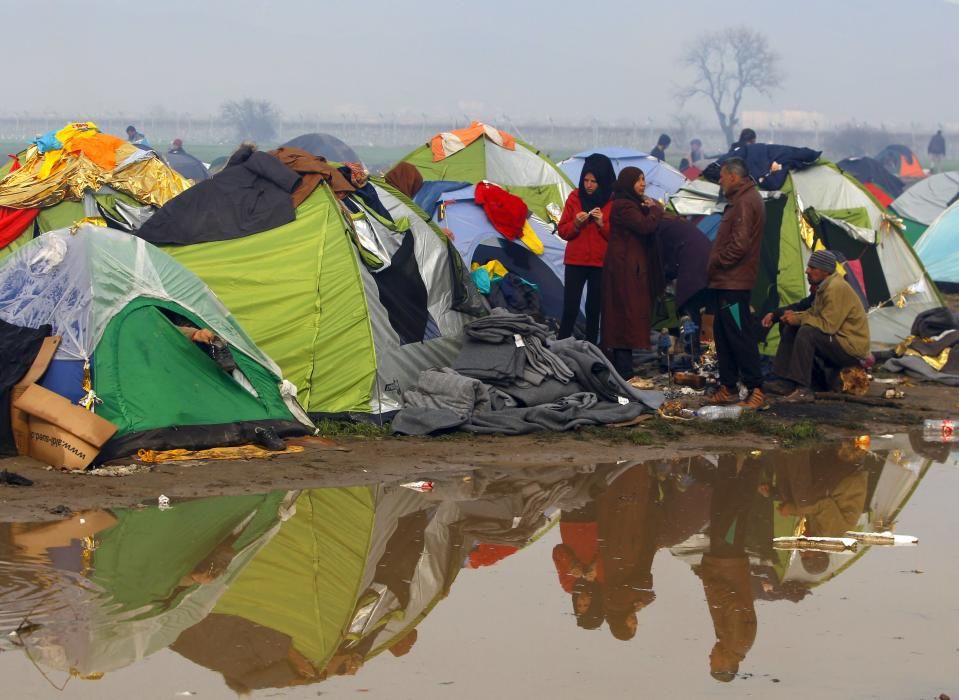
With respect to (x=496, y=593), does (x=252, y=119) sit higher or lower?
lower

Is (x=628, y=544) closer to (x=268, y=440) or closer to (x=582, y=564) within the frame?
(x=582, y=564)

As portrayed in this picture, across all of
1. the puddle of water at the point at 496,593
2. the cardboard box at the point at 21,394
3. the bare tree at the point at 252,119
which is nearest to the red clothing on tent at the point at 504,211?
the puddle of water at the point at 496,593

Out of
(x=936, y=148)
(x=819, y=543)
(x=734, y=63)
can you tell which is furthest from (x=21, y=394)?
(x=734, y=63)

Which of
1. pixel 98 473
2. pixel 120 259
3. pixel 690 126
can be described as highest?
pixel 120 259

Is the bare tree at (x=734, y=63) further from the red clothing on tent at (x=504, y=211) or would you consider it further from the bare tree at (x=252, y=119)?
the red clothing on tent at (x=504, y=211)

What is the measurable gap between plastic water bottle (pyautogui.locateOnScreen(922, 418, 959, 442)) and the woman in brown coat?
2352 millimetres

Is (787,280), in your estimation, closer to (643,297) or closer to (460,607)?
(643,297)

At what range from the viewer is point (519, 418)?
9727 mm

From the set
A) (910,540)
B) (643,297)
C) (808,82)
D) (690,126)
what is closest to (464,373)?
(643,297)

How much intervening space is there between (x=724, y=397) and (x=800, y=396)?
1.90ft

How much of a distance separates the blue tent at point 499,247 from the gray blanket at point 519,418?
3334 mm

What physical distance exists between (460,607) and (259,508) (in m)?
1.86

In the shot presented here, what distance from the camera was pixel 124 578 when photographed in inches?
Result: 249

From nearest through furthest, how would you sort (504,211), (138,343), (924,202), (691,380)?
(138,343) < (691,380) < (504,211) < (924,202)
